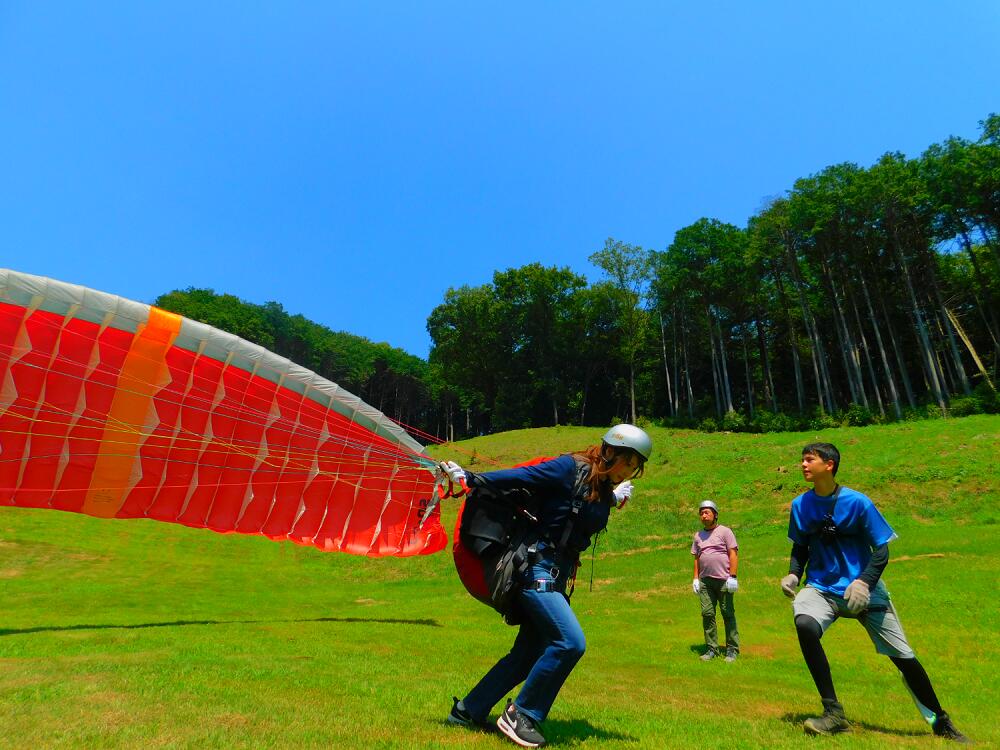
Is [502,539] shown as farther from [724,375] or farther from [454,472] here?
[724,375]

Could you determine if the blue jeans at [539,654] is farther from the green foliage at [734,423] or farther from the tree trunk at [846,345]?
the green foliage at [734,423]

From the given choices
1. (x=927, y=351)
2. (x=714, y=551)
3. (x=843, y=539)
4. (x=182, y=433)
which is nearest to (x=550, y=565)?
(x=843, y=539)

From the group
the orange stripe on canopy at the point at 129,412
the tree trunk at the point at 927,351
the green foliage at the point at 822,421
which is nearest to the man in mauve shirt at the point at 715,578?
the orange stripe on canopy at the point at 129,412

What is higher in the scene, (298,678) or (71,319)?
(71,319)

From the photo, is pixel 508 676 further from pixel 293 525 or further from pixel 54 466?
pixel 54 466

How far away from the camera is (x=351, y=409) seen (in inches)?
475

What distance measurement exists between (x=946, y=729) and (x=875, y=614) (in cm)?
93

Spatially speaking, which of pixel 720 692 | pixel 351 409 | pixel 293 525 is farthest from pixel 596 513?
pixel 293 525

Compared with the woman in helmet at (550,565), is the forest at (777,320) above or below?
above

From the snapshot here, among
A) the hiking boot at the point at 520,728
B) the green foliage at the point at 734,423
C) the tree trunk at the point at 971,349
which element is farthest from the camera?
the green foliage at the point at 734,423

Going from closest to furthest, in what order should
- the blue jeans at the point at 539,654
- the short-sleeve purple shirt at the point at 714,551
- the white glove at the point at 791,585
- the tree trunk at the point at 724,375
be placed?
the blue jeans at the point at 539,654 → the white glove at the point at 791,585 → the short-sleeve purple shirt at the point at 714,551 → the tree trunk at the point at 724,375

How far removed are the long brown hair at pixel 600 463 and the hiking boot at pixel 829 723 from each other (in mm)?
2515

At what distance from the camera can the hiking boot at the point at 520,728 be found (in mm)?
4023

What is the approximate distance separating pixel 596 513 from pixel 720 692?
3.68 metres
